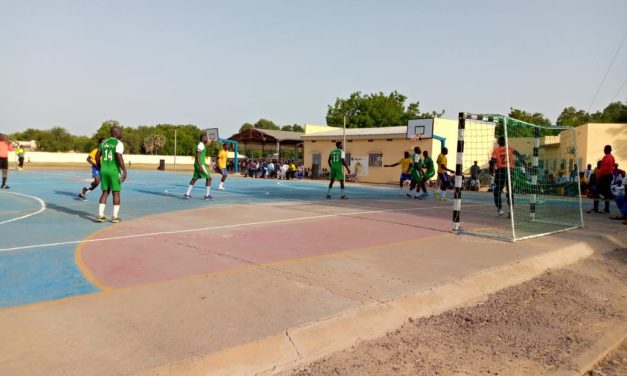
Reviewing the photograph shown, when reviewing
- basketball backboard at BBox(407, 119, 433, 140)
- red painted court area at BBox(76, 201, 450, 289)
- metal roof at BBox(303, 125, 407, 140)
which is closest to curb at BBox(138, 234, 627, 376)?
red painted court area at BBox(76, 201, 450, 289)

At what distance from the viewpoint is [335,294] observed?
16.1ft

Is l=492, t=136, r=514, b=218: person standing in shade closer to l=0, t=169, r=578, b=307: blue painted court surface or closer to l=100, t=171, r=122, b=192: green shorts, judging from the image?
l=0, t=169, r=578, b=307: blue painted court surface

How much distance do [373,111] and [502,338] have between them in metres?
61.9

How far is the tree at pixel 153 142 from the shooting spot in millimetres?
88250

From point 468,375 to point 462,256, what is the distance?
3514mm

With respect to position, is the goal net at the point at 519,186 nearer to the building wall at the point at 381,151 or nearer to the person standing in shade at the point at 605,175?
the person standing in shade at the point at 605,175

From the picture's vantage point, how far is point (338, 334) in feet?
13.5

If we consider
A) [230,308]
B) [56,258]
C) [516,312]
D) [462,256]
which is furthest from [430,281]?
[56,258]

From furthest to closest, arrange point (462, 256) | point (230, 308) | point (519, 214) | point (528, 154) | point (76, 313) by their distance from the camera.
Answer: point (519, 214) < point (528, 154) < point (462, 256) < point (230, 308) < point (76, 313)

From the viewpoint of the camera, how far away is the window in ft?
118

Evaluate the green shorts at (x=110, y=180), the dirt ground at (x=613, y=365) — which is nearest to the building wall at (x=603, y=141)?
the dirt ground at (x=613, y=365)

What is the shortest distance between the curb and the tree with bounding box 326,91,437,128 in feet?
196

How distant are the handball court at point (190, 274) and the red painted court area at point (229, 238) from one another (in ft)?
0.09

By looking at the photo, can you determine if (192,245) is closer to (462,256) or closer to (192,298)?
(192,298)
